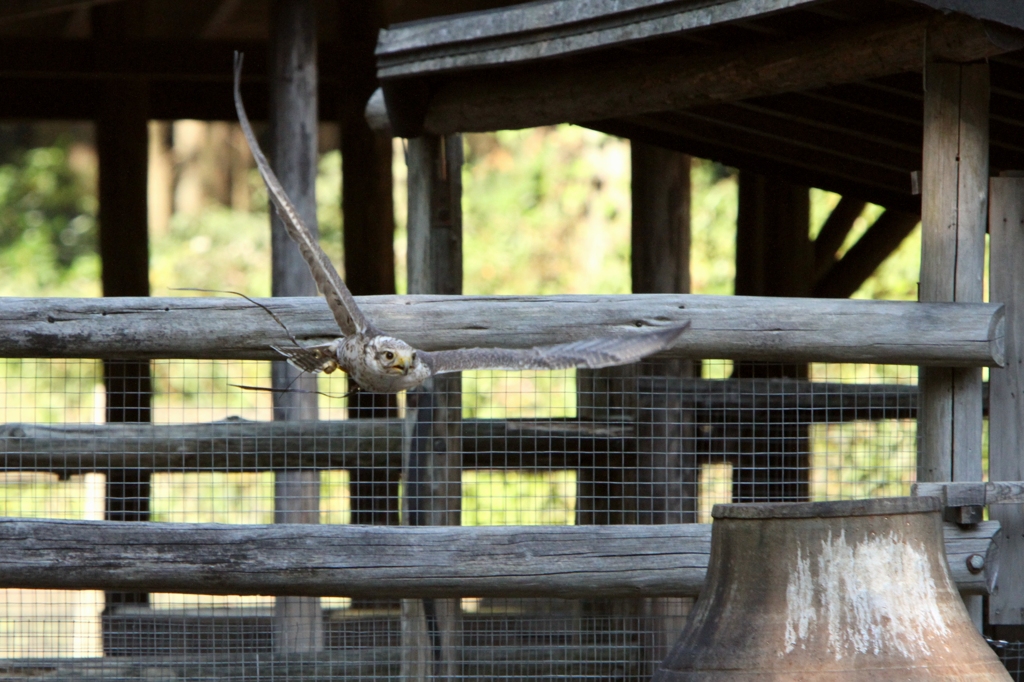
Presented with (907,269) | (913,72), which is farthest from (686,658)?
(907,269)

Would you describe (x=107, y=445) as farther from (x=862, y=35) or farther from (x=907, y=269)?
(x=907, y=269)

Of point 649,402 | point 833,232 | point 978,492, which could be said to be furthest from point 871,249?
point 978,492

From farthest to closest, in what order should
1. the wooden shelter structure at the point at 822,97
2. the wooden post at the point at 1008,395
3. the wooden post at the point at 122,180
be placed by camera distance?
the wooden post at the point at 122,180 → the wooden post at the point at 1008,395 → the wooden shelter structure at the point at 822,97

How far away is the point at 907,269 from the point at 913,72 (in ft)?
33.6

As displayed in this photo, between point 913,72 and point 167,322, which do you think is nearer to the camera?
point 167,322

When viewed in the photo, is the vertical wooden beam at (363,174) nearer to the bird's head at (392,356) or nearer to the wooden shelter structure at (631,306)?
the wooden shelter structure at (631,306)

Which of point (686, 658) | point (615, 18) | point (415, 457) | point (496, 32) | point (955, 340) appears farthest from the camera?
point (415, 457)

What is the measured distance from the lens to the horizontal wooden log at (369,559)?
4352mm

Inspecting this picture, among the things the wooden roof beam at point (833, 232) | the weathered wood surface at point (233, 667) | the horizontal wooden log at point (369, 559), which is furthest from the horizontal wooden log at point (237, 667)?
the wooden roof beam at point (833, 232)

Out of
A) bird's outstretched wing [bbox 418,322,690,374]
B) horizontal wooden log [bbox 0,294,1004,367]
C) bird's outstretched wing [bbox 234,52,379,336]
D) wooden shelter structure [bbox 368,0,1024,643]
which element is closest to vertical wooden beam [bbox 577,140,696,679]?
wooden shelter structure [bbox 368,0,1024,643]

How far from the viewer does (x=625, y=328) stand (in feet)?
14.1

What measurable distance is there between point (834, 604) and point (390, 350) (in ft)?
4.70

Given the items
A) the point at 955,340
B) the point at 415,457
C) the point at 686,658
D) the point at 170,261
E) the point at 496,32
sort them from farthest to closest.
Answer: the point at 170,261
the point at 415,457
the point at 496,32
the point at 955,340
the point at 686,658

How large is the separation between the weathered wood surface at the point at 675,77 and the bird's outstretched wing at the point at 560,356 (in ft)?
4.21
